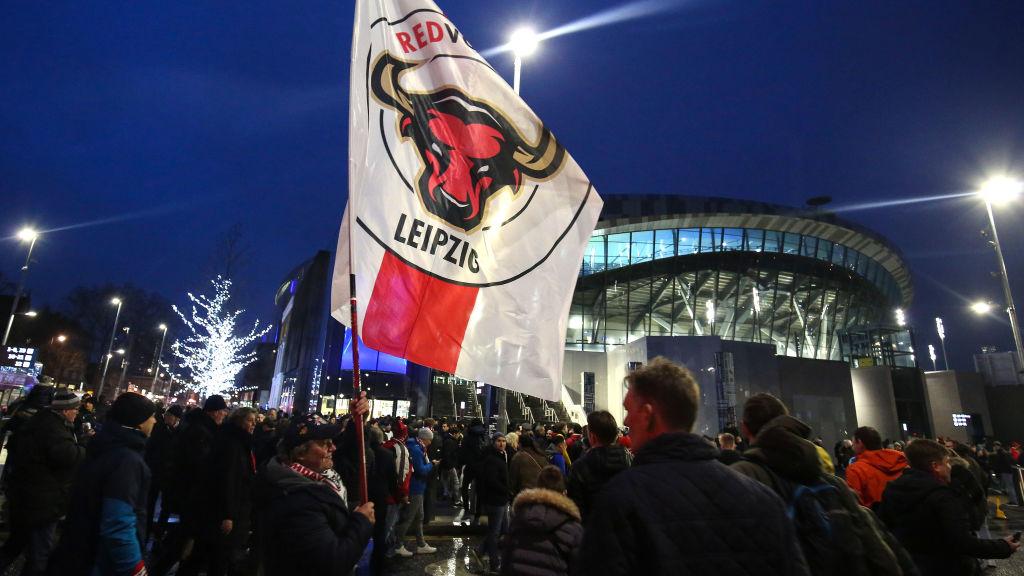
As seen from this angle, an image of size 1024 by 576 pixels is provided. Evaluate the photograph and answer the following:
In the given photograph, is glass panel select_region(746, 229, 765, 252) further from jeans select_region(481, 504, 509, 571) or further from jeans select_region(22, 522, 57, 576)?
jeans select_region(22, 522, 57, 576)

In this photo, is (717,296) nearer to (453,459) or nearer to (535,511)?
(453,459)

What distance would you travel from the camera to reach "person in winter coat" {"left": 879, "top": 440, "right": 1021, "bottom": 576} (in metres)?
3.57

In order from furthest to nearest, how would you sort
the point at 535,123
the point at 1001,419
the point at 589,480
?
the point at 1001,419 → the point at 535,123 → the point at 589,480

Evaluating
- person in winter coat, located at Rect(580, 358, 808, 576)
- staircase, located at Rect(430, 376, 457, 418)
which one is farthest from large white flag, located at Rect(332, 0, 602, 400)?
staircase, located at Rect(430, 376, 457, 418)

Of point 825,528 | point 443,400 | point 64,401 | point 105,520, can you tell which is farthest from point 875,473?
point 443,400

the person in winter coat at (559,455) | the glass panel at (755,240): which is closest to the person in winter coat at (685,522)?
the person in winter coat at (559,455)

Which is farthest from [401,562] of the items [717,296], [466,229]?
[717,296]

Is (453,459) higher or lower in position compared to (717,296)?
lower

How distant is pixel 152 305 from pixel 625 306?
5122 cm

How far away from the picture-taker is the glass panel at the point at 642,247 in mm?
38188

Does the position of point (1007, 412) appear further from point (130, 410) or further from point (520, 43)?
point (130, 410)

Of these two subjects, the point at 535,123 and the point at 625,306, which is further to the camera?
the point at 625,306

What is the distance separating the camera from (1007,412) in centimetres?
3528

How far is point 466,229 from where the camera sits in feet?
13.6
